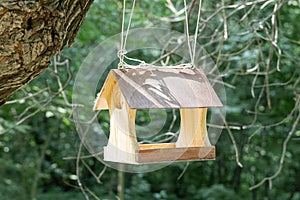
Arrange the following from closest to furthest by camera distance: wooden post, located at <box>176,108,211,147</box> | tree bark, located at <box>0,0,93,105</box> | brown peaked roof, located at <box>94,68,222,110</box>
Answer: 1. tree bark, located at <box>0,0,93,105</box>
2. brown peaked roof, located at <box>94,68,222,110</box>
3. wooden post, located at <box>176,108,211,147</box>

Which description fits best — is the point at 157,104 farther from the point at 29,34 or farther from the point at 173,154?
the point at 29,34

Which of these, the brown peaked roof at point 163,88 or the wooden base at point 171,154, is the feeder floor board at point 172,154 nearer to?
the wooden base at point 171,154

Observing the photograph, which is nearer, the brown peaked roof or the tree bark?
the tree bark

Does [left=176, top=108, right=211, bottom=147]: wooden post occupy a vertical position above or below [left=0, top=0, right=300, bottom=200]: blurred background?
above

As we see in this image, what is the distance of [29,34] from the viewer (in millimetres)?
864

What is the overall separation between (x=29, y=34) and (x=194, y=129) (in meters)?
0.46

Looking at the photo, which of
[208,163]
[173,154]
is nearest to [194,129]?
[173,154]

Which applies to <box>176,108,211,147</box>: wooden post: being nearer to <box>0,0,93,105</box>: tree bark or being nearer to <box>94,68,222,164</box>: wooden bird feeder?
<box>94,68,222,164</box>: wooden bird feeder

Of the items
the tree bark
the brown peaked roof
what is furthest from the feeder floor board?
the tree bark

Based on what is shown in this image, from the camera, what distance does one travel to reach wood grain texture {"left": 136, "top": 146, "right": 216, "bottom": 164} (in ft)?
3.47

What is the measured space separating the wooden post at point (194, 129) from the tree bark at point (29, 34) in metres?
0.37

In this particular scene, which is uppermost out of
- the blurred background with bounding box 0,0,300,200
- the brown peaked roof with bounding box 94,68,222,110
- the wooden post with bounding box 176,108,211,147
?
the brown peaked roof with bounding box 94,68,222,110

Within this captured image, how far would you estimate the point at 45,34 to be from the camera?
89cm

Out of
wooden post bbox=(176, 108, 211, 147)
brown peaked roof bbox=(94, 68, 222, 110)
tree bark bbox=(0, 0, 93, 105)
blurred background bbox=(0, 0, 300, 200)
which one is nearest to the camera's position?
tree bark bbox=(0, 0, 93, 105)
